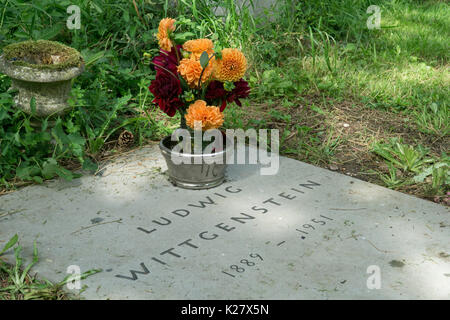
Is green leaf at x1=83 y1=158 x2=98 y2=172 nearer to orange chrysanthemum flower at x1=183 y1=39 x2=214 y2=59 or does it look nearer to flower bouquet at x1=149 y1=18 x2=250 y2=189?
flower bouquet at x1=149 y1=18 x2=250 y2=189

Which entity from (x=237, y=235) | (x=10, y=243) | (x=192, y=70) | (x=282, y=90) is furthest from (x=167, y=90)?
(x=282, y=90)

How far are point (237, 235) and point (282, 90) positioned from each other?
185 centimetres

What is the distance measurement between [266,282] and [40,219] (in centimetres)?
107

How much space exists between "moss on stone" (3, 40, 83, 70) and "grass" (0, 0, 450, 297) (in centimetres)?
20

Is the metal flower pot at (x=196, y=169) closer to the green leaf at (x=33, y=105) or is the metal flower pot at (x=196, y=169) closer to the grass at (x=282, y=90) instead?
the grass at (x=282, y=90)

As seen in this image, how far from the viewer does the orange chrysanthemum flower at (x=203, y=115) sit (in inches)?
97.7

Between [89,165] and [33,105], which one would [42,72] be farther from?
[89,165]

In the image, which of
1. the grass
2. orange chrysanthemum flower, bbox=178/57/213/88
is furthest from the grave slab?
orange chrysanthemum flower, bbox=178/57/213/88

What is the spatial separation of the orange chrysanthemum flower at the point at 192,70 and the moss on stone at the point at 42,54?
657 millimetres

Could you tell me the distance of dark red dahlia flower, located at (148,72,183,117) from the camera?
2.52m

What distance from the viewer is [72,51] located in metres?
2.89

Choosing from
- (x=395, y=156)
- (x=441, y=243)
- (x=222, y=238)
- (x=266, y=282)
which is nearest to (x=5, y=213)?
(x=222, y=238)

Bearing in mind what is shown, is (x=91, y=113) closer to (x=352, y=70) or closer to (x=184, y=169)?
(x=184, y=169)

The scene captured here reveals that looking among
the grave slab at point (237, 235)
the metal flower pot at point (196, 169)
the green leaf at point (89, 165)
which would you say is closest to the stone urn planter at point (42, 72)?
the green leaf at point (89, 165)
